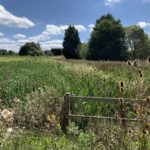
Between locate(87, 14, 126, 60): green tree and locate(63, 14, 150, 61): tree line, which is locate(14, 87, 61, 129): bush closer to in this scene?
locate(63, 14, 150, 61): tree line

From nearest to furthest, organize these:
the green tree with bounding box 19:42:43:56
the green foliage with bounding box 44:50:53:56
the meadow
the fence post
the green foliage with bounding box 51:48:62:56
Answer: the meadow, the fence post, the green tree with bounding box 19:42:43:56, the green foliage with bounding box 51:48:62:56, the green foliage with bounding box 44:50:53:56

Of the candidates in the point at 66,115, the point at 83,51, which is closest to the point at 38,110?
the point at 66,115

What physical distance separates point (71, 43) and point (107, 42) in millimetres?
16494

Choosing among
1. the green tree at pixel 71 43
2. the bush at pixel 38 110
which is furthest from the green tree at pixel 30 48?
the bush at pixel 38 110

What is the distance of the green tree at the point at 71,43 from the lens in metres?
95.4

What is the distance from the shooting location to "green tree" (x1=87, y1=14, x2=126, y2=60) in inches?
3152

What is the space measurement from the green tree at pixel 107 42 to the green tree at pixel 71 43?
7515mm

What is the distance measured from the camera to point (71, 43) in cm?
9794

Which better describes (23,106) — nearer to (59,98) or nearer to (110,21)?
(59,98)

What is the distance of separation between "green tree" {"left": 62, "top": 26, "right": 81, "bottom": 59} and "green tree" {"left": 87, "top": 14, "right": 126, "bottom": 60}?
7515mm

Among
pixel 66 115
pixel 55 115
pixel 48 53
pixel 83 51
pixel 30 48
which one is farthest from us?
pixel 48 53

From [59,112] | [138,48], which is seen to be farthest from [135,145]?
[138,48]

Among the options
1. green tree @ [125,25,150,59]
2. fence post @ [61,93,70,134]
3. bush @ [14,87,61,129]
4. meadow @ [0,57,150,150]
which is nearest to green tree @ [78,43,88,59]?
green tree @ [125,25,150,59]

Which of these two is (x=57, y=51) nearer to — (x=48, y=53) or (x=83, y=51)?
(x=48, y=53)
